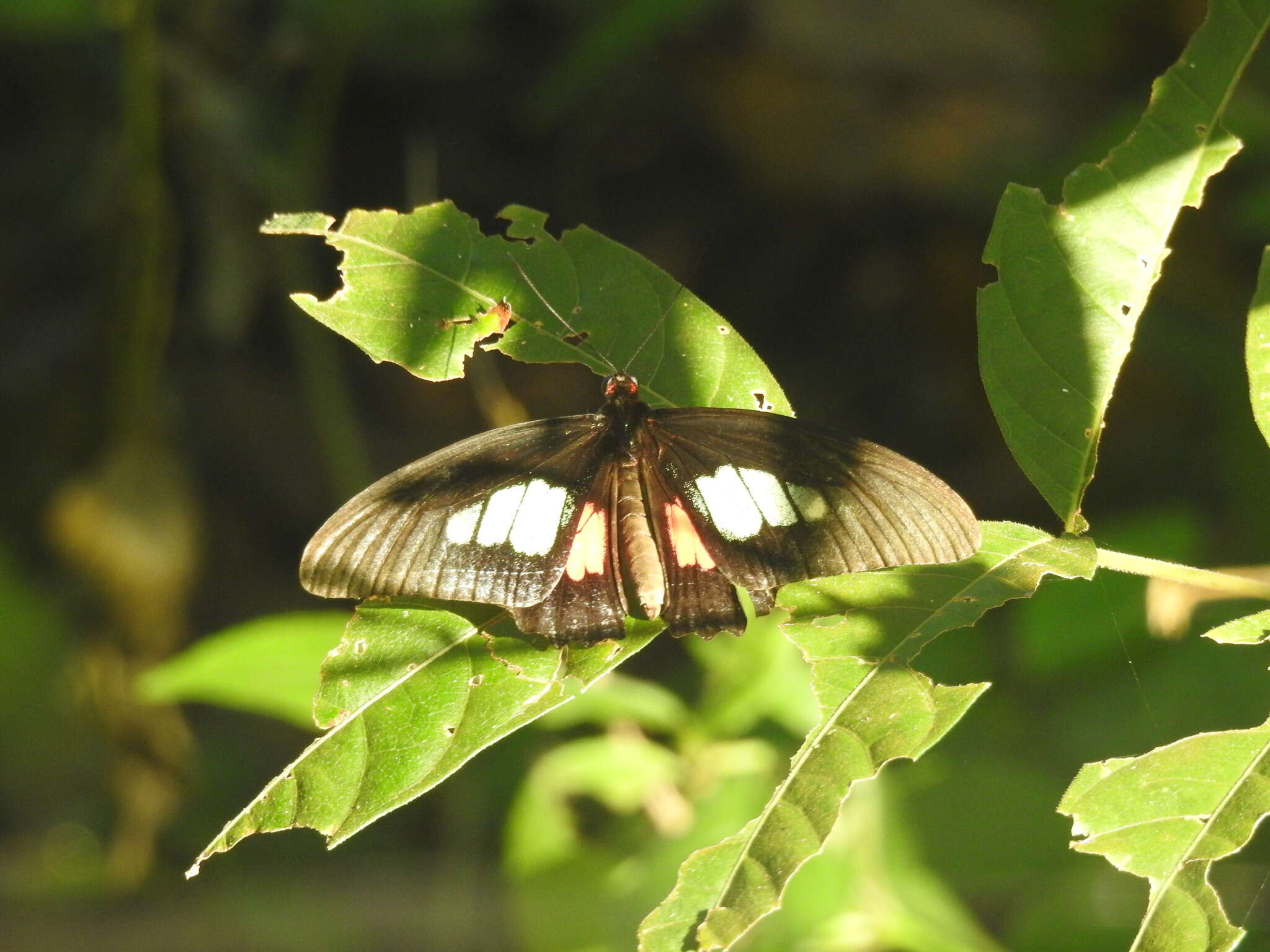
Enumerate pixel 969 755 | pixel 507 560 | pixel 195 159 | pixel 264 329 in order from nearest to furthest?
pixel 507 560, pixel 969 755, pixel 195 159, pixel 264 329

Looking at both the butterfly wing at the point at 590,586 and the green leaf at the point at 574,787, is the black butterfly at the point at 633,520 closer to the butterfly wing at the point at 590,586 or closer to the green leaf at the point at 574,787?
the butterfly wing at the point at 590,586

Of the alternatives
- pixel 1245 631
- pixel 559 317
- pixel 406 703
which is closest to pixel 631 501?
pixel 559 317

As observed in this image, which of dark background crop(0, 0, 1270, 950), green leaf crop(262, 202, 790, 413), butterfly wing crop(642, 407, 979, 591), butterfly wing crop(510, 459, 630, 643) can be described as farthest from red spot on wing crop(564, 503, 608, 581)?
dark background crop(0, 0, 1270, 950)

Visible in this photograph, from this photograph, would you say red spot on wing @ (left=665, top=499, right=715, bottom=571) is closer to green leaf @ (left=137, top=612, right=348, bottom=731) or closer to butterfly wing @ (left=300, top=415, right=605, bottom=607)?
butterfly wing @ (left=300, top=415, right=605, bottom=607)

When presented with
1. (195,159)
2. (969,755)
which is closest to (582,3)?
(195,159)

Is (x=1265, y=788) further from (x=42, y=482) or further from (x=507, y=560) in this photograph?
(x=42, y=482)

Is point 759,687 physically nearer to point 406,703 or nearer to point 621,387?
point 621,387

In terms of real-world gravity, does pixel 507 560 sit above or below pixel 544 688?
above
